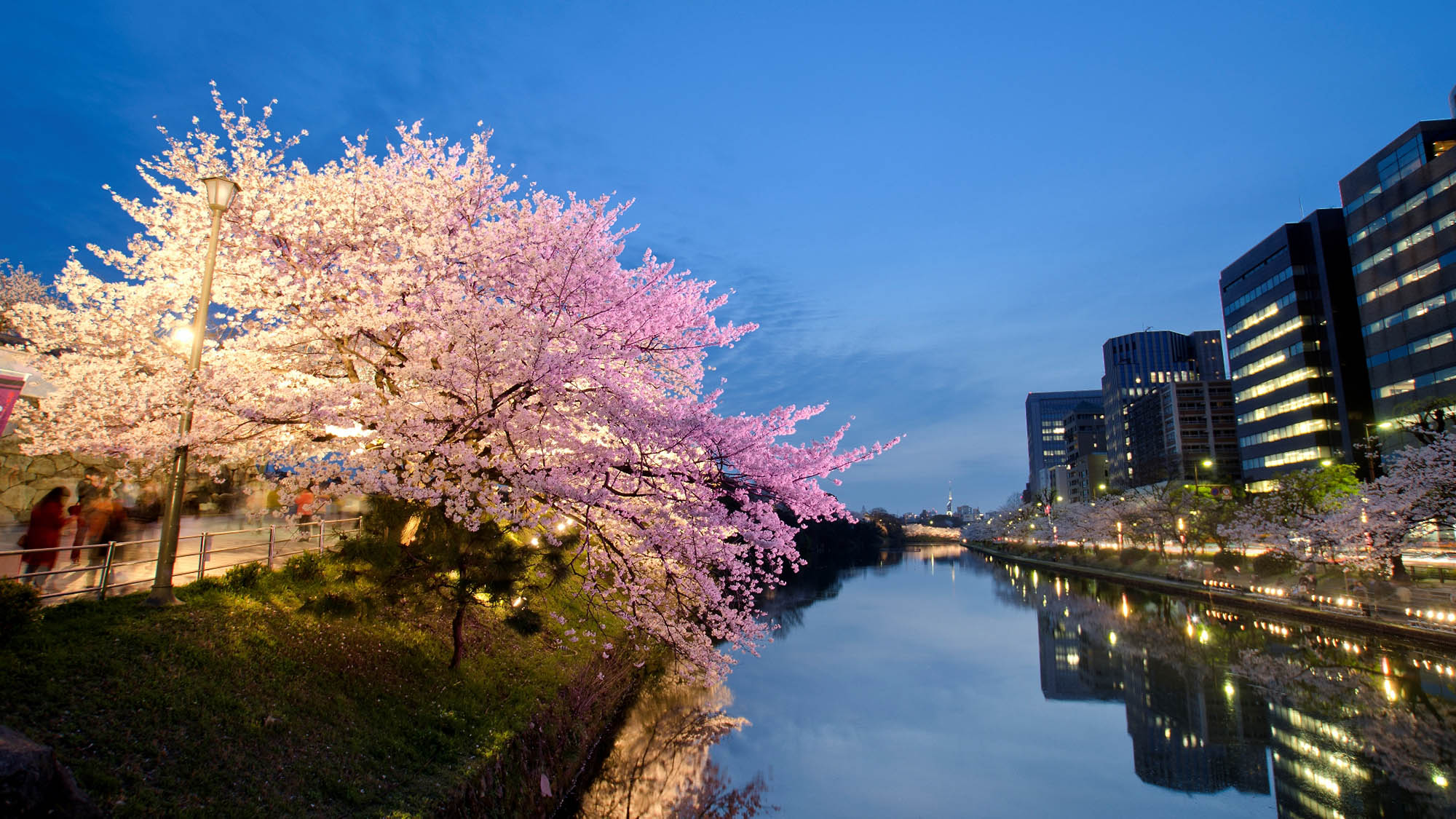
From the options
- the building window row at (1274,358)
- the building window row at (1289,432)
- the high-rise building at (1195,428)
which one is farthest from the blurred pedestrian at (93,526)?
the high-rise building at (1195,428)

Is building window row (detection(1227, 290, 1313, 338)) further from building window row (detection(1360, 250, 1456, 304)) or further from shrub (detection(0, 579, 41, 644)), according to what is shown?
shrub (detection(0, 579, 41, 644))

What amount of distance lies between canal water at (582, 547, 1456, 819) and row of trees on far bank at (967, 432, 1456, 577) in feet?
15.7

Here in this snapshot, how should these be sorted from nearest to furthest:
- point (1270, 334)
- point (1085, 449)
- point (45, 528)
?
→ point (45, 528) → point (1270, 334) → point (1085, 449)

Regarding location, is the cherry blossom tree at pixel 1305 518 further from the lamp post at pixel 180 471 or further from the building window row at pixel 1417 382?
the lamp post at pixel 180 471

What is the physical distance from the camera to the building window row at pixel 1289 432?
7356 centimetres

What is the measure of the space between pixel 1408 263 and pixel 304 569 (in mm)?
84591

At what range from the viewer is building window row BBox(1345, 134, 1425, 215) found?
5931 centimetres

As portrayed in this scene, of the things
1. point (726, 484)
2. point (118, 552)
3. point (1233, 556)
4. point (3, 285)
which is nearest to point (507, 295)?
point (726, 484)

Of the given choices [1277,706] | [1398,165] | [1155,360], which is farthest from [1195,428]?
[1277,706]

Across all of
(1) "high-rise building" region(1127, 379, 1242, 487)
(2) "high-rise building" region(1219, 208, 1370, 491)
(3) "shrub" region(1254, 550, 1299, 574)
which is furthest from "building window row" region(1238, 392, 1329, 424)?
(3) "shrub" region(1254, 550, 1299, 574)

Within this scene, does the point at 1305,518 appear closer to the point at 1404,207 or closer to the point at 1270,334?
the point at 1404,207

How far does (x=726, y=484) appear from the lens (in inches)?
420

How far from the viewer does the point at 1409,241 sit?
197 feet

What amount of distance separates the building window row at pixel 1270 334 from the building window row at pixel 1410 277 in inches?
413
